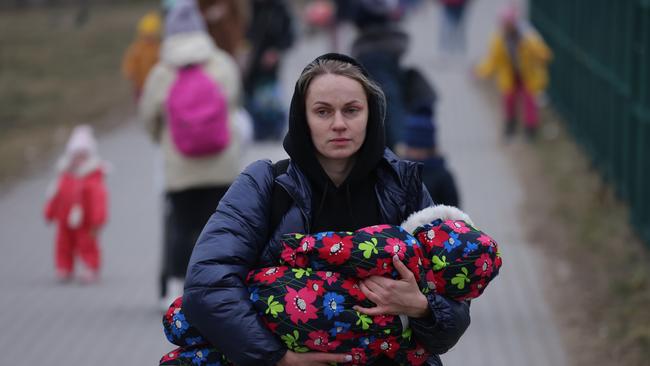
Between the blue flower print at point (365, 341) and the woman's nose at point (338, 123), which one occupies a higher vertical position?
the woman's nose at point (338, 123)

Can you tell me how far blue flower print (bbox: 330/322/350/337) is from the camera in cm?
334

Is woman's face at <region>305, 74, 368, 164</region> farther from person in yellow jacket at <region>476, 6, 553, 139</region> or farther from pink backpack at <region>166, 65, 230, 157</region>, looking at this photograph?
person in yellow jacket at <region>476, 6, 553, 139</region>

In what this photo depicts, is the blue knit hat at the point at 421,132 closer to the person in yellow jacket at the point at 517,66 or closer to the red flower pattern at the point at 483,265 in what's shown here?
the red flower pattern at the point at 483,265

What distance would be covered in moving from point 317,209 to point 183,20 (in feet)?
14.9

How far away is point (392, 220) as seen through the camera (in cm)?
355

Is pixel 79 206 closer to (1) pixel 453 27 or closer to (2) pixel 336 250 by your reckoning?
(2) pixel 336 250

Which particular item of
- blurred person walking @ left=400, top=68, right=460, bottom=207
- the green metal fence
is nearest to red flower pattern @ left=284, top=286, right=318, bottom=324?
blurred person walking @ left=400, top=68, right=460, bottom=207

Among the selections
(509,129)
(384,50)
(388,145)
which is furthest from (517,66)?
(388,145)

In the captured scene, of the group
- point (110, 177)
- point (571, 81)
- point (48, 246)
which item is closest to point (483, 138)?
point (571, 81)

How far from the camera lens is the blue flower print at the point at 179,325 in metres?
3.48

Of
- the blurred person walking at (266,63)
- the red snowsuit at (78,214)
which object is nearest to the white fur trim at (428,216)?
the red snowsuit at (78,214)

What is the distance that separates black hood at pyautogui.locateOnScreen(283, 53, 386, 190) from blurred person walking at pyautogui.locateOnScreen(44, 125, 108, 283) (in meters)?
6.12

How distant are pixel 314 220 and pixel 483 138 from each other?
490 inches

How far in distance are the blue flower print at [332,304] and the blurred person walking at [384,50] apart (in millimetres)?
3898
